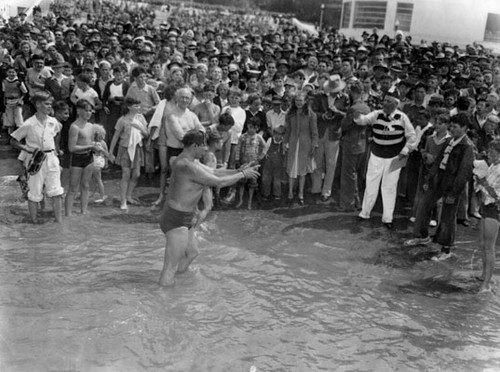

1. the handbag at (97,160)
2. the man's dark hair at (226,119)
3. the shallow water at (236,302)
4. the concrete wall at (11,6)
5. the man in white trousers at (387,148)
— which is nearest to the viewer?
the shallow water at (236,302)

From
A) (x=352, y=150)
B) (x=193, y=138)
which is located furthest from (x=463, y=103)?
(x=193, y=138)

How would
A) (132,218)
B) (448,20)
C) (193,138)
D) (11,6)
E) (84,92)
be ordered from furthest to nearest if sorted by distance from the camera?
(448,20) → (11,6) → (84,92) → (132,218) → (193,138)

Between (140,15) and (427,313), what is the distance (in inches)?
1313

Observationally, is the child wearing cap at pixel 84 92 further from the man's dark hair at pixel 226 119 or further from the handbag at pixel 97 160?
the man's dark hair at pixel 226 119

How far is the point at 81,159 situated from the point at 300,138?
3679mm

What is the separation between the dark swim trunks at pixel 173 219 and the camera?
655 cm

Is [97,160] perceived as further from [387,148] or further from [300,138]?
[387,148]

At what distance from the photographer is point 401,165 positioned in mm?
9320

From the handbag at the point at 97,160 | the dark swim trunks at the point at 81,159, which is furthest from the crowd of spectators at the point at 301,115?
the dark swim trunks at the point at 81,159

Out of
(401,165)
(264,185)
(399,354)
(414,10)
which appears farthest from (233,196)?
(414,10)

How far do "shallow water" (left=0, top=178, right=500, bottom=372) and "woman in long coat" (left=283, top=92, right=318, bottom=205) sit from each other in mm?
1283

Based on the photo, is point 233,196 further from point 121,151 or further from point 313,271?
point 313,271

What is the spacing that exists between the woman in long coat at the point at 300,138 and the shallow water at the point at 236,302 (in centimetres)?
128

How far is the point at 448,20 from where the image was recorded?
32.7 meters
